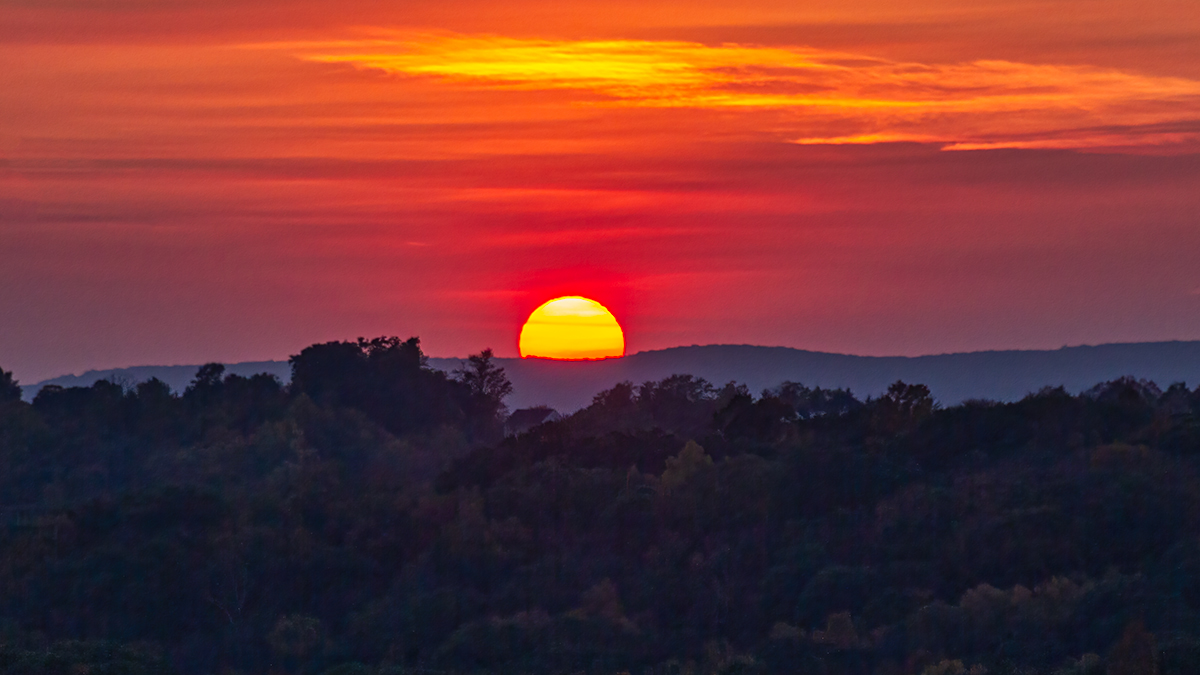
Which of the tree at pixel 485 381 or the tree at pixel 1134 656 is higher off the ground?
the tree at pixel 485 381

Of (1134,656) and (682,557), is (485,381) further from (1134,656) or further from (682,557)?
(1134,656)

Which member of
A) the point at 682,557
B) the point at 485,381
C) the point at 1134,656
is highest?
the point at 485,381

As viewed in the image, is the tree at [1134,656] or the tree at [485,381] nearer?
the tree at [1134,656]

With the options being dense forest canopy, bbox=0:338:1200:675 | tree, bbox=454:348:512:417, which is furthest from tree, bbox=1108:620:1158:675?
tree, bbox=454:348:512:417

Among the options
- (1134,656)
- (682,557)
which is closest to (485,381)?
(682,557)

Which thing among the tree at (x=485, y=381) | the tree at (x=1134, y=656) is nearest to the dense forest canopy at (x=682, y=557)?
the tree at (x=1134, y=656)

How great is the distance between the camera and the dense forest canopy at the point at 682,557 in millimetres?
49031

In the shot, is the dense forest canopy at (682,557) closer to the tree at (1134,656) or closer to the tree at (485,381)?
the tree at (1134,656)

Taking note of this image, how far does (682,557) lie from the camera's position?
63.8 meters

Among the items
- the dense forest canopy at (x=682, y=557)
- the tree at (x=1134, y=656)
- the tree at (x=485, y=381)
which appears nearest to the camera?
the tree at (x=1134, y=656)

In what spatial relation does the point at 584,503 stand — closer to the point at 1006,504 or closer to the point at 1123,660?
the point at 1006,504

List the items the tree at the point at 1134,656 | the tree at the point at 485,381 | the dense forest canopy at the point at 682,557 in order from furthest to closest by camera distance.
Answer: the tree at the point at 485,381 < the dense forest canopy at the point at 682,557 < the tree at the point at 1134,656

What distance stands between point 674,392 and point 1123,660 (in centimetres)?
7837

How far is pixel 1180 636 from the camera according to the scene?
1688 inches
